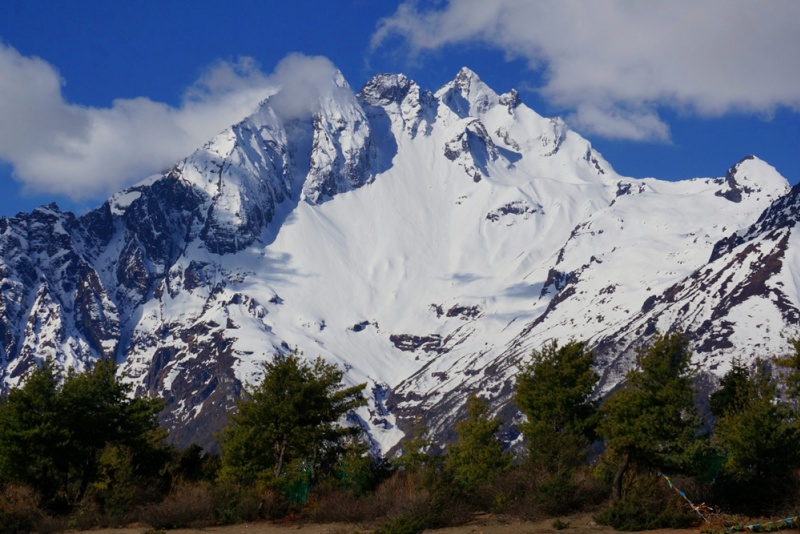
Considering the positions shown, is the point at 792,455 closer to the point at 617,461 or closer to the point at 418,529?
the point at 617,461

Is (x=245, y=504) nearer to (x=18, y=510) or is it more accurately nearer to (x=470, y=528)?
(x=18, y=510)

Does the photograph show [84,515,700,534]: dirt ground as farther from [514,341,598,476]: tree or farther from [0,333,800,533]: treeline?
[514,341,598,476]: tree

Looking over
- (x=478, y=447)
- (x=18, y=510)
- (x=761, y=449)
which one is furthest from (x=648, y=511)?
(x=478, y=447)

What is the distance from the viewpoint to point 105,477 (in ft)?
149

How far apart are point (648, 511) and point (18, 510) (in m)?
24.8

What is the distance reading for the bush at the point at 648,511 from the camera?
109ft

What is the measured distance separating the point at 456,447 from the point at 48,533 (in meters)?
47.2

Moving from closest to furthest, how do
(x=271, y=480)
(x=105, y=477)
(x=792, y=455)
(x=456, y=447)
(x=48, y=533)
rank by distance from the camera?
(x=48, y=533), (x=792, y=455), (x=271, y=480), (x=105, y=477), (x=456, y=447)

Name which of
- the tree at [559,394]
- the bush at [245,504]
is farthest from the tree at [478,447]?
the bush at [245,504]

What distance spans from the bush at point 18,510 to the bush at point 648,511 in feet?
73.9

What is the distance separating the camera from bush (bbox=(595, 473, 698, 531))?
33.3 metres

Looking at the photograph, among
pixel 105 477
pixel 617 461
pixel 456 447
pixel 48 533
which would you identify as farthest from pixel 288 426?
pixel 456 447

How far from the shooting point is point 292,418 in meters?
45.1

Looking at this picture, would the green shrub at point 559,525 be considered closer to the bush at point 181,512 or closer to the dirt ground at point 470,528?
the dirt ground at point 470,528
